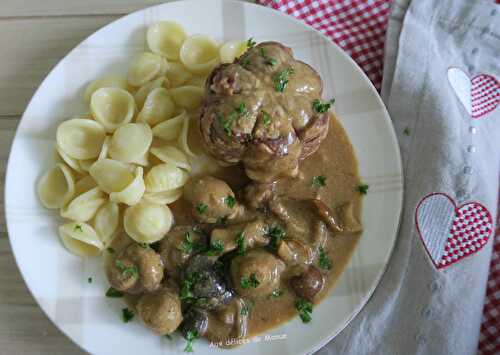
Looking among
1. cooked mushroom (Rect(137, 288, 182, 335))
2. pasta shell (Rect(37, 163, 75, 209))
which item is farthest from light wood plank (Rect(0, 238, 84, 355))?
cooked mushroom (Rect(137, 288, 182, 335))

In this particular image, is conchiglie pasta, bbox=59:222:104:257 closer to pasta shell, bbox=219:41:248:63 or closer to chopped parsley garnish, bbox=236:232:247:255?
chopped parsley garnish, bbox=236:232:247:255

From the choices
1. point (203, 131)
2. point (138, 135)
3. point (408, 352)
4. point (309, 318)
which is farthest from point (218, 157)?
point (408, 352)

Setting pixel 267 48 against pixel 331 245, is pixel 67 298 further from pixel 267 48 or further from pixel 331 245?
pixel 267 48

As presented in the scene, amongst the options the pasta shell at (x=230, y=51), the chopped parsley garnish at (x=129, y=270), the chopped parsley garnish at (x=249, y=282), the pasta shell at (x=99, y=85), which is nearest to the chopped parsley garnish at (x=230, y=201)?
the chopped parsley garnish at (x=249, y=282)

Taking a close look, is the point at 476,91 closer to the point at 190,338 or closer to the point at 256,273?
the point at 256,273

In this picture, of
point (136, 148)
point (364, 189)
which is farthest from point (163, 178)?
point (364, 189)

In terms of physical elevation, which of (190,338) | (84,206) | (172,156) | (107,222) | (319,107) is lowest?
(190,338)
